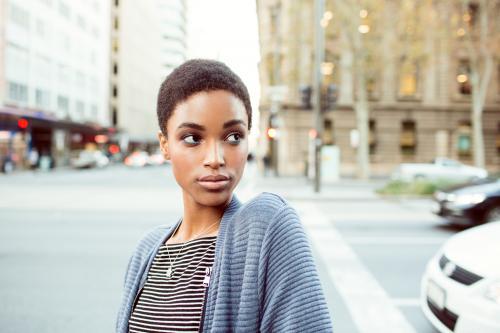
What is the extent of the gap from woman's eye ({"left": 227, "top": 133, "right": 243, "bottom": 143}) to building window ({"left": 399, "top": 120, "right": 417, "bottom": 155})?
33098 mm

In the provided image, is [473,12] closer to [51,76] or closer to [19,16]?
[19,16]

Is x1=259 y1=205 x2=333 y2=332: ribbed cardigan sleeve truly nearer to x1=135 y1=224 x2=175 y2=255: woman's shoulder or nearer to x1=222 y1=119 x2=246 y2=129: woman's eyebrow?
x1=222 y1=119 x2=246 y2=129: woman's eyebrow

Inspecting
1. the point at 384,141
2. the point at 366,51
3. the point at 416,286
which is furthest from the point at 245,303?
the point at 384,141

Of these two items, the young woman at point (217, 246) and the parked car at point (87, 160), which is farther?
the parked car at point (87, 160)

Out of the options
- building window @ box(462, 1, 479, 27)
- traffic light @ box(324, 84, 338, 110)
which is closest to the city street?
traffic light @ box(324, 84, 338, 110)

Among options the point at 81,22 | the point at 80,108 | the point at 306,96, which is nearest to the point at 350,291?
the point at 306,96

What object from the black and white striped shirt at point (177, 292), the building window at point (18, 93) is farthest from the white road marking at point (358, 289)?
the building window at point (18, 93)

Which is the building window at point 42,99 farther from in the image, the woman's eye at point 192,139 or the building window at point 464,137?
the woman's eye at point 192,139

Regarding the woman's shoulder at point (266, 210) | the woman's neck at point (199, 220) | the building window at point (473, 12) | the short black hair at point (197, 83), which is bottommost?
the woman's neck at point (199, 220)

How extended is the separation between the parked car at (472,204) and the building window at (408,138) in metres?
23.0

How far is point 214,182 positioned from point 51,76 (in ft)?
150

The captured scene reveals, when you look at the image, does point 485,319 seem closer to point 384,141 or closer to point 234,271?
point 234,271

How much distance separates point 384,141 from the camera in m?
32.4

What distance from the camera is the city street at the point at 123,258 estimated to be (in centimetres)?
493
